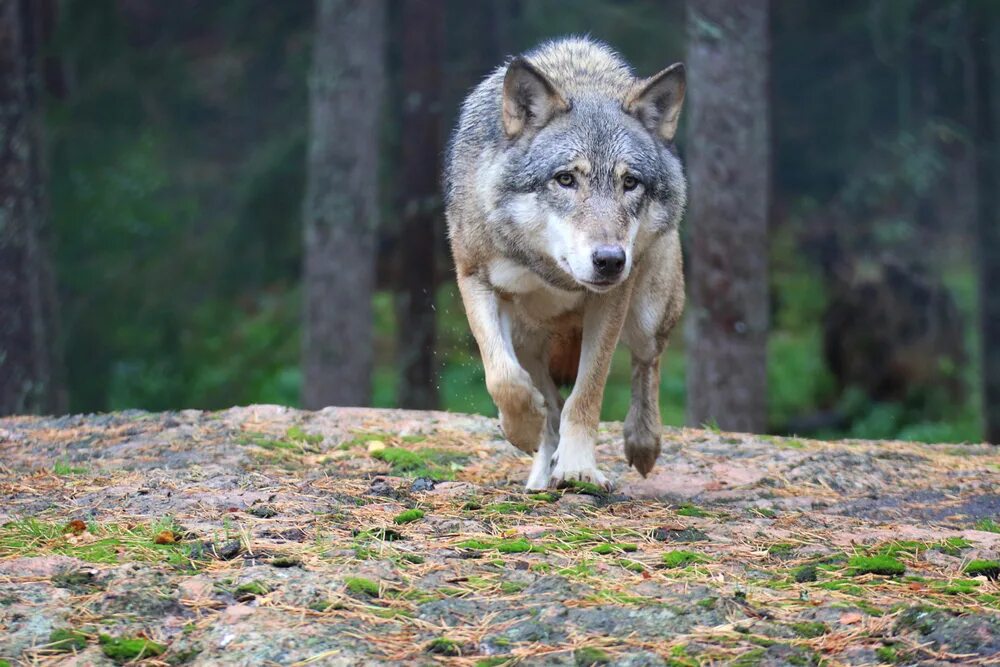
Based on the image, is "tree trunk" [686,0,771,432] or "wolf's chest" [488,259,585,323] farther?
"tree trunk" [686,0,771,432]

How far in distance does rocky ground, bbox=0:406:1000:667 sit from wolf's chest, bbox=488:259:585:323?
0.98m

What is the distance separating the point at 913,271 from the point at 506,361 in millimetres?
13006

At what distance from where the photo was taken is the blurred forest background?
50.4 ft

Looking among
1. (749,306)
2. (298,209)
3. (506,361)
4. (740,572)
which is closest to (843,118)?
(298,209)

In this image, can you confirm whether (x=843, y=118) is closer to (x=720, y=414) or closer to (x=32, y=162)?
(x=720, y=414)

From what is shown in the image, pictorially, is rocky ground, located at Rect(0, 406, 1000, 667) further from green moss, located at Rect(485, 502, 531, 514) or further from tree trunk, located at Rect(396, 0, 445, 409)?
tree trunk, located at Rect(396, 0, 445, 409)

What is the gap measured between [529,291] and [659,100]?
1227mm

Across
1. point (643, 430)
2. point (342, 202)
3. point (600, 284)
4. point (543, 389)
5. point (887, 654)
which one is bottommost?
point (887, 654)

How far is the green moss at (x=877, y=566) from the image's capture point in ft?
15.3

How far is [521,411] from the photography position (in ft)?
19.6

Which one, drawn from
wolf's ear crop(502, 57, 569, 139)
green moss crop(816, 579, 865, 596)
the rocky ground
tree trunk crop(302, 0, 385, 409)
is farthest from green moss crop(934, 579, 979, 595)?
tree trunk crop(302, 0, 385, 409)

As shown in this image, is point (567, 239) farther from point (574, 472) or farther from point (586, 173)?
point (574, 472)

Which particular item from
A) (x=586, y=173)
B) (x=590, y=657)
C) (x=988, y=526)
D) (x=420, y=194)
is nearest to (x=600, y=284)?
(x=586, y=173)

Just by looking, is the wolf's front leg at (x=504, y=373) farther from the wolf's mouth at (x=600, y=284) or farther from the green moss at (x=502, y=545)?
the green moss at (x=502, y=545)
